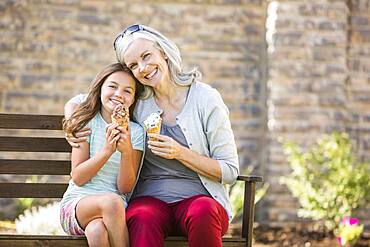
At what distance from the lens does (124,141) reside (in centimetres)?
371

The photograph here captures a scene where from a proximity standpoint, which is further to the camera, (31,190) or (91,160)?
(31,190)

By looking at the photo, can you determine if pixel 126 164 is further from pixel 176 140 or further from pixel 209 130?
Answer: pixel 209 130

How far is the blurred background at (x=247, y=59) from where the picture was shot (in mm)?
6781

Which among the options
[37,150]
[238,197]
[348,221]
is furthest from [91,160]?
[348,221]

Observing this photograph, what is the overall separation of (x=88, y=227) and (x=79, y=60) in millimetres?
3353

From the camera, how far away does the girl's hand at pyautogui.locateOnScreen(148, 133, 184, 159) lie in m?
3.74

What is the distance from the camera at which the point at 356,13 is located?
7.07 meters

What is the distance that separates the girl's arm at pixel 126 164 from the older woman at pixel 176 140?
9 centimetres

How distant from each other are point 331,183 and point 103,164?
124 inches

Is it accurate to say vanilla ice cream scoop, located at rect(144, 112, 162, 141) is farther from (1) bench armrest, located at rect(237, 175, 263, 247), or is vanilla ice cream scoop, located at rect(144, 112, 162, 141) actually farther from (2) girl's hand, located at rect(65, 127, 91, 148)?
(1) bench armrest, located at rect(237, 175, 263, 247)

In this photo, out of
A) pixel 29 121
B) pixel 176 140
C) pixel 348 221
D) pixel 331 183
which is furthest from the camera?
pixel 331 183

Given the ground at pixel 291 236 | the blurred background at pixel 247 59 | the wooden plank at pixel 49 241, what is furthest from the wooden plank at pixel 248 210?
the blurred background at pixel 247 59

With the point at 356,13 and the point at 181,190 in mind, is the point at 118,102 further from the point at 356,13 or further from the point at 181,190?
the point at 356,13

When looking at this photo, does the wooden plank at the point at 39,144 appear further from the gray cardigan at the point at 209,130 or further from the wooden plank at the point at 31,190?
the gray cardigan at the point at 209,130
